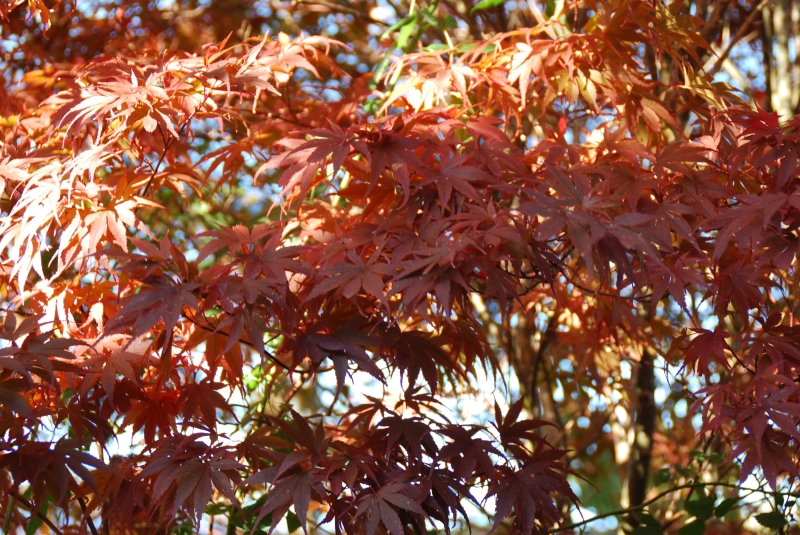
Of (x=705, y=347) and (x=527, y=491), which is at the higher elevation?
(x=705, y=347)

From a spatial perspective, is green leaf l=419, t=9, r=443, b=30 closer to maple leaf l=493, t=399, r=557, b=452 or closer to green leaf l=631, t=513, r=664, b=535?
maple leaf l=493, t=399, r=557, b=452

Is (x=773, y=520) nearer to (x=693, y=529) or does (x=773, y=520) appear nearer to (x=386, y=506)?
(x=693, y=529)

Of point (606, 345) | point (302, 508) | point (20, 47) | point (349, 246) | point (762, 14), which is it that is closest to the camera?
point (302, 508)

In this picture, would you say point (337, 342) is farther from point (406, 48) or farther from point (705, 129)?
point (406, 48)

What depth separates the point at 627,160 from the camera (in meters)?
1.26

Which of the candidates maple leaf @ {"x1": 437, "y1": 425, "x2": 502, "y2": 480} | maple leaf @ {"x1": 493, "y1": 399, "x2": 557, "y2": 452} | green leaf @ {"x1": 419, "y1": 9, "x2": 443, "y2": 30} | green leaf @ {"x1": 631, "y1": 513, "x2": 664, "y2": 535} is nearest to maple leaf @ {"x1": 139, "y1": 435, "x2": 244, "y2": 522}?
maple leaf @ {"x1": 437, "y1": 425, "x2": 502, "y2": 480}

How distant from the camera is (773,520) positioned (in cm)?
138

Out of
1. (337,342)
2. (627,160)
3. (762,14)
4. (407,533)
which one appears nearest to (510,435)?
(407,533)

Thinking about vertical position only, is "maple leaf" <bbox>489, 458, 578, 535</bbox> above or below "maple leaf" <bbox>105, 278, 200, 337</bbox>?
below

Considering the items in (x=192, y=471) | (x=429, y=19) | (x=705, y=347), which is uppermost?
(x=429, y=19)

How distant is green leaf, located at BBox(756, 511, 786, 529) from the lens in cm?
137

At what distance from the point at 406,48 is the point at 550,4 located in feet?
1.33

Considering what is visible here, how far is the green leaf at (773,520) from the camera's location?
1.37 m

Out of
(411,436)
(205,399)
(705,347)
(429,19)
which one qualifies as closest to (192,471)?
(205,399)
